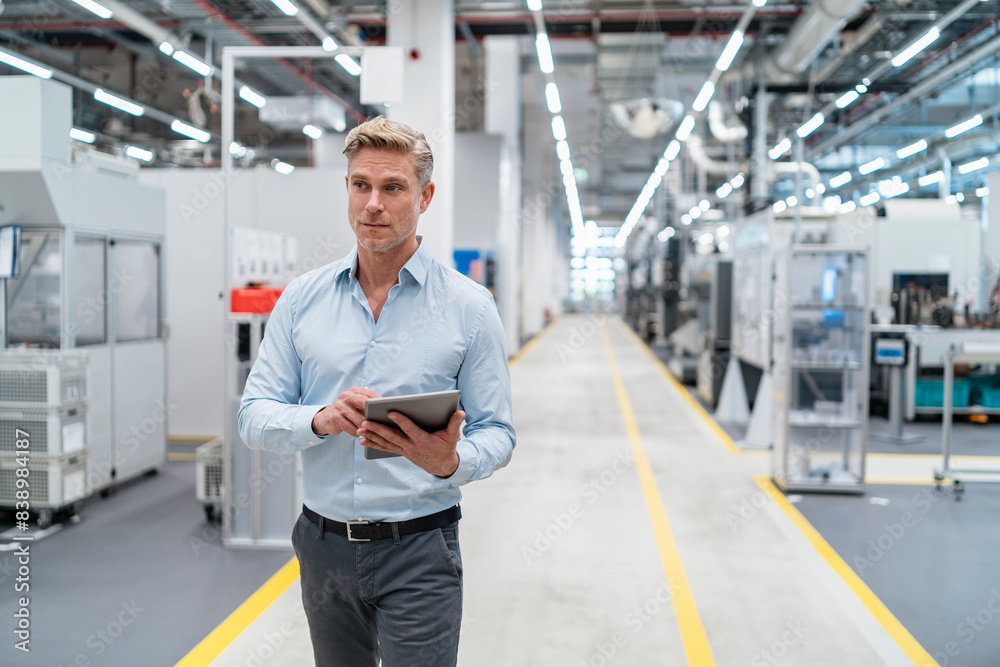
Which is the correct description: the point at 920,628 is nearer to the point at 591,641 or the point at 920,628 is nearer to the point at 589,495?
the point at 591,641

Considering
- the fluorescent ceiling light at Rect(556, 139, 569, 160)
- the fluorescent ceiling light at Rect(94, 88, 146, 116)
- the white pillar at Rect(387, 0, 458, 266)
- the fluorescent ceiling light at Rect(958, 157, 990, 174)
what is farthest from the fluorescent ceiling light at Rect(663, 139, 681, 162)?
the fluorescent ceiling light at Rect(94, 88, 146, 116)

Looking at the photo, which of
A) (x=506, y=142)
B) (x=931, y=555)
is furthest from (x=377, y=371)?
(x=506, y=142)

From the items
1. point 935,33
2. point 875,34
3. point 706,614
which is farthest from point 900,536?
point 875,34

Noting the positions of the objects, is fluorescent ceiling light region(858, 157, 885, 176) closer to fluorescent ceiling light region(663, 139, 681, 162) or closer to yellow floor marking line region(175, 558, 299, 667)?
fluorescent ceiling light region(663, 139, 681, 162)

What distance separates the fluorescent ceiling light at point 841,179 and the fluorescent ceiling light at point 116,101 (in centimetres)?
1597

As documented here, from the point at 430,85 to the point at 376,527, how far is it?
6.60 meters

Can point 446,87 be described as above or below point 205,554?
above

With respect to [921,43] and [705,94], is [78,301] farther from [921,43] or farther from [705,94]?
[705,94]

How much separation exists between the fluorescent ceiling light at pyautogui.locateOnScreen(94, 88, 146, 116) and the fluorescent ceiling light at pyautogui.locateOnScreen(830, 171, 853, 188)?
16.0 metres

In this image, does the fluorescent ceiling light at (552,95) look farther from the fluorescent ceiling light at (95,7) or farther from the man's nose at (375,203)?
the man's nose at (375,203)

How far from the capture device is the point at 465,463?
1378 millimetres

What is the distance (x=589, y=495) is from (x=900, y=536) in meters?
2.16

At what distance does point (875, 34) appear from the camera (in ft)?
30.3

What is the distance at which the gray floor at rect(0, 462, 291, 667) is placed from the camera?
10.4 feet
